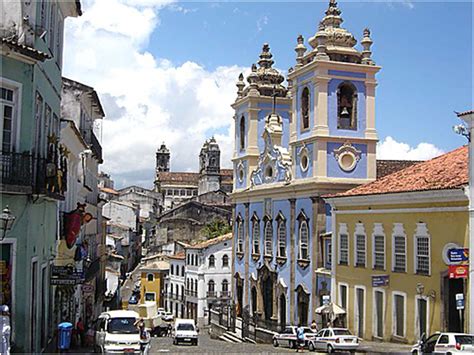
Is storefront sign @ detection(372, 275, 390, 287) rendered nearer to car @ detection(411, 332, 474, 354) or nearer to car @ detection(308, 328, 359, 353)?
car @ detection(308, 328, 359, 353)

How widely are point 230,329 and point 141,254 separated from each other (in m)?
54.8

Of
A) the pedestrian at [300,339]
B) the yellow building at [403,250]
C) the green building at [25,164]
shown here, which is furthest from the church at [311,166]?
the green building at [25,164]

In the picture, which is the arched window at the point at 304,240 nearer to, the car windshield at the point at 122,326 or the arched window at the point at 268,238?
the arched window at the point at 268,238

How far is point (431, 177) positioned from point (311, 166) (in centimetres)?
1070

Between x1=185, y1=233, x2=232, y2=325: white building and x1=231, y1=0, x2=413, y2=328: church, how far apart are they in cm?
1764

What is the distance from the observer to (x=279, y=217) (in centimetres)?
4016

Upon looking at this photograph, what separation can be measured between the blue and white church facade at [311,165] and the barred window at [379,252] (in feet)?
19.1

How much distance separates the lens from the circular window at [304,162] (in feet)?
122

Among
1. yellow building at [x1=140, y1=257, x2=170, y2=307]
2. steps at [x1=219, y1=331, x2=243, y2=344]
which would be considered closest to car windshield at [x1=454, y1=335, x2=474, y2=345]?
steps at [x1=219, y1=331, x2=243, y2=344]

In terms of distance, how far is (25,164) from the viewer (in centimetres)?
1460

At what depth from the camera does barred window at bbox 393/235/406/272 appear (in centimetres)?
2652

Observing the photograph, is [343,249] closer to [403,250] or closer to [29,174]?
[403,250]

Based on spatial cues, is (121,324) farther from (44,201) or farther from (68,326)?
(44,201)

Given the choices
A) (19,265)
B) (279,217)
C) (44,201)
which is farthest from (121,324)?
(279,217)
